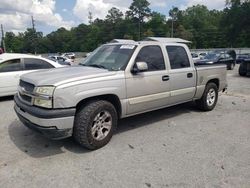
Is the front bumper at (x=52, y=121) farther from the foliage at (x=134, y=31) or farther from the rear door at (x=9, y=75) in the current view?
the foliage at (x=134, y=31)

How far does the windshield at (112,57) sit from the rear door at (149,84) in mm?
189

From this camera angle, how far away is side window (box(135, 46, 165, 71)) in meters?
5.30

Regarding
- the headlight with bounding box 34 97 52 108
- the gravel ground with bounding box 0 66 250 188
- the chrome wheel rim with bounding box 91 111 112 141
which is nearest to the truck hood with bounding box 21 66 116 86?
the headlight with bounding box 34 97 52 108

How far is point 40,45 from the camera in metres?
104

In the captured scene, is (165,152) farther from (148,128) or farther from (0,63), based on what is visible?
(0,63)

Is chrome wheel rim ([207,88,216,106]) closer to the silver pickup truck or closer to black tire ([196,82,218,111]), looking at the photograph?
black tire ([196,82,218,111])

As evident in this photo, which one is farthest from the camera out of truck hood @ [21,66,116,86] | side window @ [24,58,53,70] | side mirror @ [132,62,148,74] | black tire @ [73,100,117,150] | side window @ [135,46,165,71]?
side window @ [24,58,53,70]

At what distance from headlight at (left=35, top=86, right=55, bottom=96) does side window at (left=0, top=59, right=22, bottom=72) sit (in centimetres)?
488

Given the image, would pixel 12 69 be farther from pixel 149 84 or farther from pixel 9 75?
pixel 149 84

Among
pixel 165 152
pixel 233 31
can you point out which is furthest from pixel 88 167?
pixel 233 31

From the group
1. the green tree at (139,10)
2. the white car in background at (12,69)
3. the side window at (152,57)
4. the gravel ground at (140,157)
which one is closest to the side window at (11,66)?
the white car in background at (12,69)

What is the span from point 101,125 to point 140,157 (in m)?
0.88

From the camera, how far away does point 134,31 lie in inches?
Answer: 3676

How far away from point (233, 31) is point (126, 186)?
2534 inches
